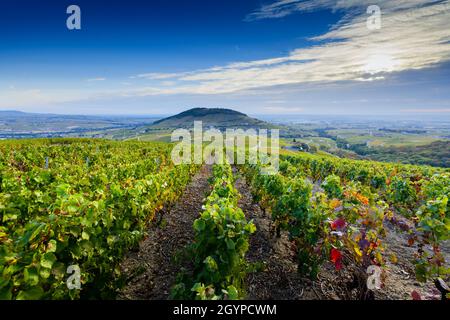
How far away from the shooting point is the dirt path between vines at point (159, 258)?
542 cm

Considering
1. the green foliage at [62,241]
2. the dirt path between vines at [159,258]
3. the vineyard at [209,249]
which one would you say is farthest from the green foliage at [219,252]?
the green foliage at [62,241]

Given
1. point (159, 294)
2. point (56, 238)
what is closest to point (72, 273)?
point (56, 238)

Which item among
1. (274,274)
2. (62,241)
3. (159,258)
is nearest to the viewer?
(62,241)

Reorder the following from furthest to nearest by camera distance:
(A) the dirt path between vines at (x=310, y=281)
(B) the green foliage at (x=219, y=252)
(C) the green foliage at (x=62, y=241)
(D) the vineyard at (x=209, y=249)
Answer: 1. (A) the dirt path between vines at (x=310, y=281)
2. (B) the green foliage at (x=219, y=252)
3. (D) the vineyard at (x=209, y=249)
4. (C) the green foliage at (x=62, y=241)

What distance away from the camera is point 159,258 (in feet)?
22.4

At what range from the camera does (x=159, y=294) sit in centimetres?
537

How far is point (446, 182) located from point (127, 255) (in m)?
13.5

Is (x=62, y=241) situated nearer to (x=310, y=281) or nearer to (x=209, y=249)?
(x=209, y=249)

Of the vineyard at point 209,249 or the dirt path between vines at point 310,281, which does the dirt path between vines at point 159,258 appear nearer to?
the vineyard at point 209,249

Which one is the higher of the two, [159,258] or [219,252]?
[219,252]

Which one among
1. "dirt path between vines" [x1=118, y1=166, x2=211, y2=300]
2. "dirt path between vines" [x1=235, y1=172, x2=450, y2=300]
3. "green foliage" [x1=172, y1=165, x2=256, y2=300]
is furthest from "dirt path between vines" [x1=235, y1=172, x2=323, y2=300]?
"dirt path between vines" [x1=118, y1=166, x2=211, y2=300]

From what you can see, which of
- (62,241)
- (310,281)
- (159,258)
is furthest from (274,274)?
(62,241)

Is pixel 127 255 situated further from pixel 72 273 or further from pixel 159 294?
pixel 72 273

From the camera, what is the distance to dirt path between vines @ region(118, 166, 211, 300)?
542 cm
